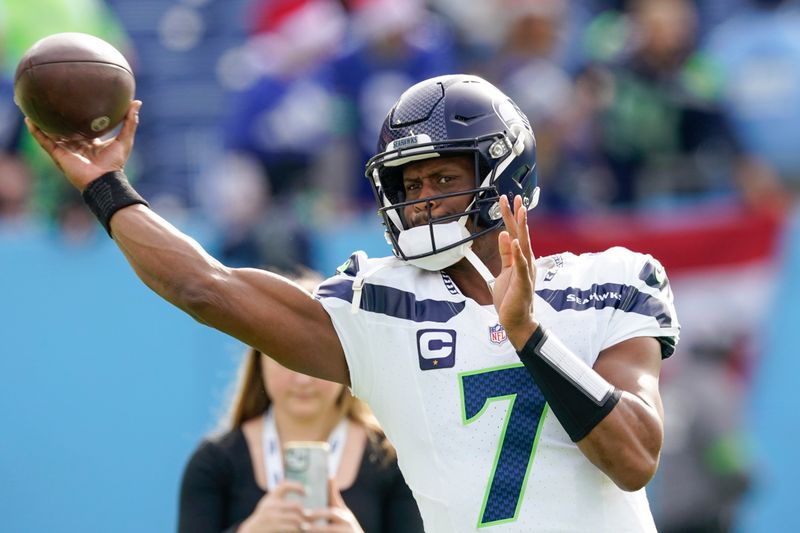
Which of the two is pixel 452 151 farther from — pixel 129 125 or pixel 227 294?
pixel 129 125

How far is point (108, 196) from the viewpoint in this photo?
120 inches

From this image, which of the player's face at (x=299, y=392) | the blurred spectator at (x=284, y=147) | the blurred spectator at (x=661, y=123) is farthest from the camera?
the blurred spectator at (x=661, y=123)

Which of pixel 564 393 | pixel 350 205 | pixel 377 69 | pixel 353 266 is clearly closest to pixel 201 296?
pixel 353 266

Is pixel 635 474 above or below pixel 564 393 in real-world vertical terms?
below

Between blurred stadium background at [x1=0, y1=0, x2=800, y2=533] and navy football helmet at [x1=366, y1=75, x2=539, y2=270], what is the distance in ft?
11.7

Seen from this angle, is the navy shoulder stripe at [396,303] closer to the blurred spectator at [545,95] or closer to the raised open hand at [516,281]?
the raised open hand at [516,281]

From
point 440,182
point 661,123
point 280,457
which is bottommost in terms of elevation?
point 280,457

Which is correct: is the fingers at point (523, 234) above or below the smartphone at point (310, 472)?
above

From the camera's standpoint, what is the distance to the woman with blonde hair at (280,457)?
4.04 m

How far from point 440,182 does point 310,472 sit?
2.82ft

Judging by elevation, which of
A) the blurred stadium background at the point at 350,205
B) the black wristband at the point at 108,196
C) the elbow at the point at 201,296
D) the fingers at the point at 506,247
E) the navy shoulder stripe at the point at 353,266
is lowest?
the blurred stadium background at the point at 350,205

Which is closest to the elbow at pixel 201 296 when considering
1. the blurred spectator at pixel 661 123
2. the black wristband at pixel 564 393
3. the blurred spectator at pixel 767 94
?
the black wristband at pixel 564 393

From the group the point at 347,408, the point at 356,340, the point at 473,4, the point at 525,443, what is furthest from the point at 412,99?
the point at 473,4

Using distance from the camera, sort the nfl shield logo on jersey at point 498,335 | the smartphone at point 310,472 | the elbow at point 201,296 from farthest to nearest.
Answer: the smartphone at point 310,472 → the nfl shield logo on jersey at point 498,335 → the elbow at point 201,296
